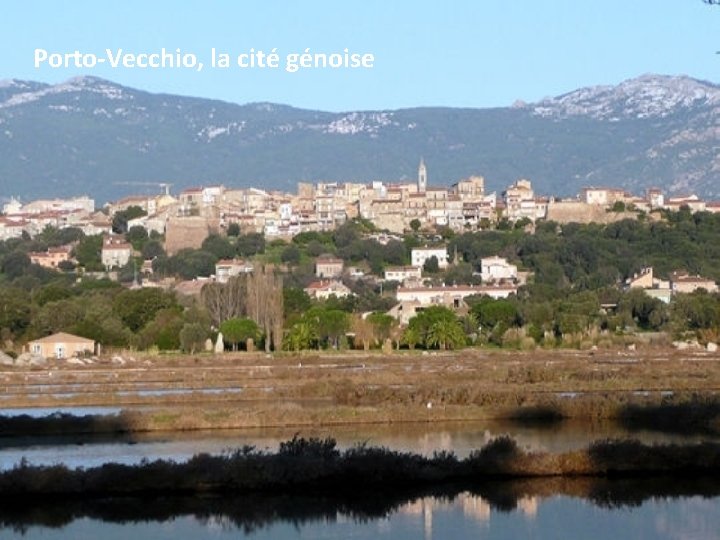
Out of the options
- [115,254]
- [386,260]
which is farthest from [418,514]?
[115,254]

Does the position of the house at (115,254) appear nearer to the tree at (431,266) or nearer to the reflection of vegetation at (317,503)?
the tree at (431,266)

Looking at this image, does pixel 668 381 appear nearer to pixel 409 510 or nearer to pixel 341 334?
pixel 409 510

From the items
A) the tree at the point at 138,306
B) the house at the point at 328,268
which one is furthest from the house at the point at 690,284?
the tree at the point at 138,306

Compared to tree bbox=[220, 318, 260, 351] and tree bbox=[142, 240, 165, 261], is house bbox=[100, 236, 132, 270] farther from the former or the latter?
tree bbox=[220, 318, 260, 351]

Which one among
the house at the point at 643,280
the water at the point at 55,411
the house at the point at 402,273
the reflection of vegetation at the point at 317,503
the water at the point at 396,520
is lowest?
the water at the point at 396,520

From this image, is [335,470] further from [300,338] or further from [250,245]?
[250,245]
